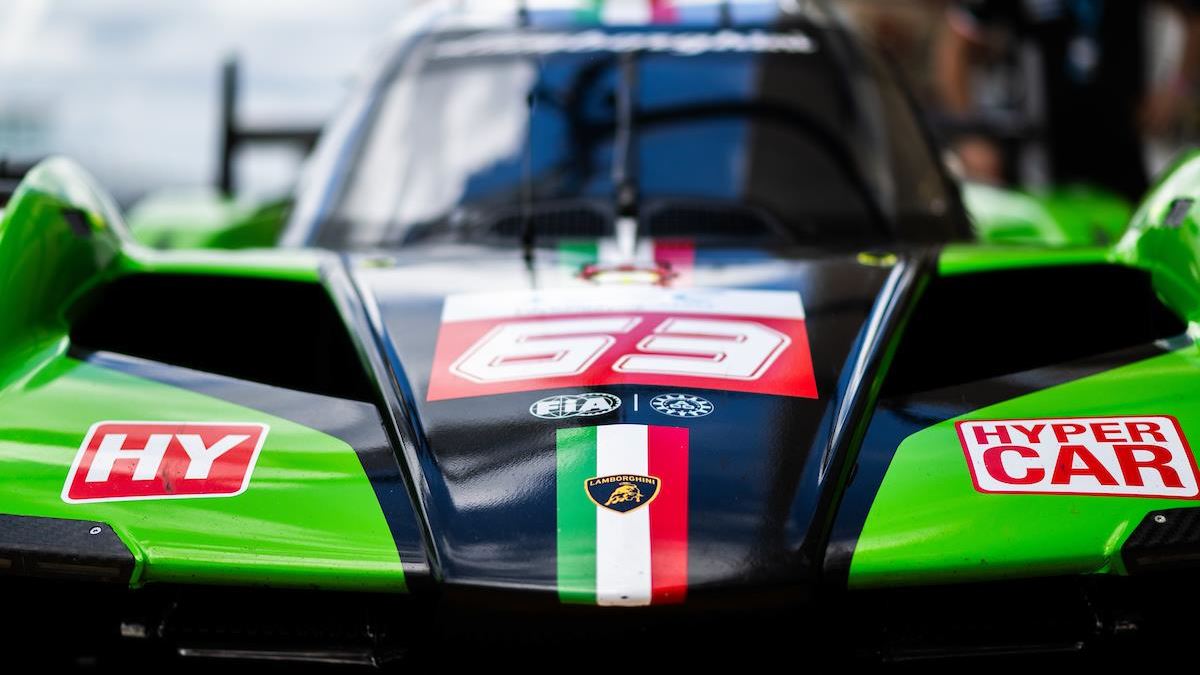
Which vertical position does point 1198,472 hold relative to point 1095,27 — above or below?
above

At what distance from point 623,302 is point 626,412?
355 mm

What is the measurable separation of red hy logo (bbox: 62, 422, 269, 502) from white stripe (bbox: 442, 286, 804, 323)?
39cm

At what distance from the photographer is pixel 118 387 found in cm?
171

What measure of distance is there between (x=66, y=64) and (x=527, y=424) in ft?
23.4

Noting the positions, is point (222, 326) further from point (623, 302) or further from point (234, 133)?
point (234, 133)

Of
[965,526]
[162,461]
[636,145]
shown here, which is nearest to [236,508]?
[162,461]

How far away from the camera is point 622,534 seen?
4.59 feet

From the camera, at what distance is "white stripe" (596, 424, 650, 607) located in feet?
4.39

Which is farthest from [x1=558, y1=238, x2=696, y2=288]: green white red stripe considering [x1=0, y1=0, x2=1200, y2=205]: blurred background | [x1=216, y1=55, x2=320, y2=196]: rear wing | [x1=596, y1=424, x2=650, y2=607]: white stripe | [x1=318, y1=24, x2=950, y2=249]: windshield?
[x1=0, y1=0, x2=1200, y2=205]: blurred background

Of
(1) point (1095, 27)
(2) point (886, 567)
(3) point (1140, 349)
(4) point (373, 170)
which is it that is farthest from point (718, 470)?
(1) point (1095, 27)

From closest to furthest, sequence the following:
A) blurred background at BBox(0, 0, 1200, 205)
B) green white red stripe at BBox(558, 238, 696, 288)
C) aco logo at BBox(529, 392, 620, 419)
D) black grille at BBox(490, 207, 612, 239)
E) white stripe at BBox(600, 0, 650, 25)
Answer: aco logo at BBox(529, 392, 620, 419) → green white red stripe at BBox(558, 238, 696, 288) → black grille at BBox(490, 207, 612, 239) → white stripe at BBox(600, 0, 650, 25) → blurred background at BBox(0, 0, 1200, 205)

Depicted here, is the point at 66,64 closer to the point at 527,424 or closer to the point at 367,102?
the point at 367,102

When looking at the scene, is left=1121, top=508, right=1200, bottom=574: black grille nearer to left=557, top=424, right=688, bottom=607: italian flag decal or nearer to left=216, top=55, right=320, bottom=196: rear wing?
left=557, top=424, right=688, bottom=607: italian flag decal

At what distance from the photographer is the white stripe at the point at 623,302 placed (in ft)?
6.15
